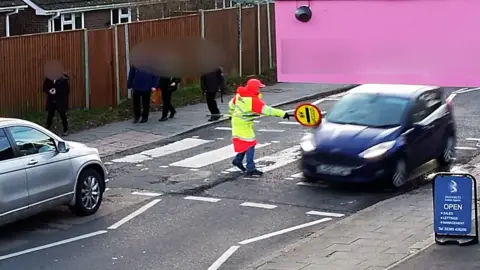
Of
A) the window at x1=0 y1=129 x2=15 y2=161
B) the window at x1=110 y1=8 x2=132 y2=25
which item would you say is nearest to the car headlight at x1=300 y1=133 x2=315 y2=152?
the window at x1=0 y1=129 x2=15 y2=161

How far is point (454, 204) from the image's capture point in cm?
1103

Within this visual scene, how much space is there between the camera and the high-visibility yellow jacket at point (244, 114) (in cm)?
1579

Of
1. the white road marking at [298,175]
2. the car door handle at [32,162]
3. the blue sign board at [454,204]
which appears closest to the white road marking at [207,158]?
the white road marking at [298,175]

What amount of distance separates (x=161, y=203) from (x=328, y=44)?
7.24 m

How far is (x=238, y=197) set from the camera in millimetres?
14445

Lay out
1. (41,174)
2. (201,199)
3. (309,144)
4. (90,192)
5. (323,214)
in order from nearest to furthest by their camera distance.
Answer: (41,174) → (323,214) → (90,192) → (201,199) → (309,144)

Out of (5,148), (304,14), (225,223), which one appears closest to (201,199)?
(225,223)

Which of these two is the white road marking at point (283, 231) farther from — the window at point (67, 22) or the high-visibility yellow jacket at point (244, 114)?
the window at point (67, 22)

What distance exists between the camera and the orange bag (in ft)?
70.1

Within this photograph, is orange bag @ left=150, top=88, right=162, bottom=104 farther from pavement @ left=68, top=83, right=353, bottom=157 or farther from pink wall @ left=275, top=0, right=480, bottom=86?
pink wall @ left=275, top=0, right=480, bottom=86

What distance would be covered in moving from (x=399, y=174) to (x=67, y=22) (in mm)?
19751

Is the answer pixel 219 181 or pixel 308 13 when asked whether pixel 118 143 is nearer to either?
pixel 219 181

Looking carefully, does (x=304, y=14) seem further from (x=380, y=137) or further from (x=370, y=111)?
(x=370, y=111)

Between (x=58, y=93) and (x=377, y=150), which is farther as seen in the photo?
(x=58, y=93)
